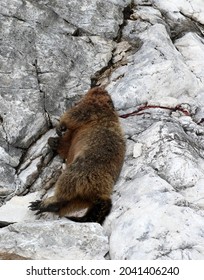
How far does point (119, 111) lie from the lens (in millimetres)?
9258

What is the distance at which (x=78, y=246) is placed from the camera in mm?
6504

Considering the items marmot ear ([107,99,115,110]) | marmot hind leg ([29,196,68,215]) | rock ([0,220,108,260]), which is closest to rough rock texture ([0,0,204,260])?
rock ([0,220,108,260])

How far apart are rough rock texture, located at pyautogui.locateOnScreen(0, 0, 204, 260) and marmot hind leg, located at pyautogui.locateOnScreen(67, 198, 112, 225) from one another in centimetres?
10

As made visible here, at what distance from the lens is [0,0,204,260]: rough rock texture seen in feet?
21.4

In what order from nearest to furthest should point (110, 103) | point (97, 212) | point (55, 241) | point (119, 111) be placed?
point (55, 241), point (97, 212), point (110, 103), point (119, 111)

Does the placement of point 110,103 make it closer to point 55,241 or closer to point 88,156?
point 88,156

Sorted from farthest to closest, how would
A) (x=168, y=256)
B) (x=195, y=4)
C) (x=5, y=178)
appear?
(x=195, y=4)
(x=5, y=178)
(x=168, y=256)

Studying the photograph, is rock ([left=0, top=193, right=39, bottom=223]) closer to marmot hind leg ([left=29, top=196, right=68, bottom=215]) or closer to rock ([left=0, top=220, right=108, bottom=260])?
marmot hind leg ([left=29, top=196, right=68, bottom=215])

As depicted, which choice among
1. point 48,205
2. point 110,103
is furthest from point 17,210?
point 110,103

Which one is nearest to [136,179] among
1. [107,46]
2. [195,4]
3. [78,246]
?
[78,246]

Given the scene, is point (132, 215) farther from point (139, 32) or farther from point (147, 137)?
point (139, 32)

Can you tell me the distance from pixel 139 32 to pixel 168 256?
5.22 m

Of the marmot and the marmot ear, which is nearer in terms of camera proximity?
the marmot

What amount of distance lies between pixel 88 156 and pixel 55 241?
1452 millimetres
